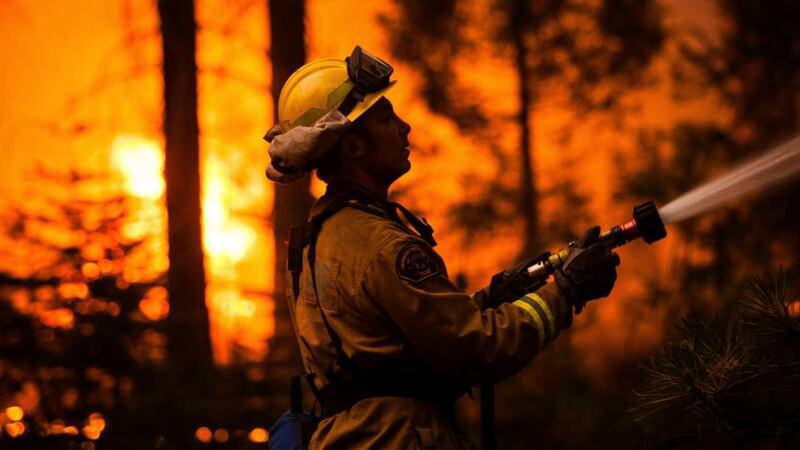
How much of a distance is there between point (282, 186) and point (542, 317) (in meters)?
7.18

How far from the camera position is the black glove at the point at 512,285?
3.80m

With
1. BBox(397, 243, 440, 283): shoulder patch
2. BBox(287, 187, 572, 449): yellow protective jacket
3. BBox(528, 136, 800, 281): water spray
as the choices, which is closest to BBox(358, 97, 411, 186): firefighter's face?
BBox(287, 187, 572, 449): yellow protective jacket

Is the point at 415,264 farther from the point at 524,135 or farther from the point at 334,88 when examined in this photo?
the point at 524,135

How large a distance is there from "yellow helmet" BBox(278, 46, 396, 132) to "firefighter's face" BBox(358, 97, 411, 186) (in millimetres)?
59

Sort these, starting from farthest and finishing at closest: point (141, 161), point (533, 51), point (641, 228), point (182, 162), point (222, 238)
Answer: point (533, 51), point (222, 238), point (182, 162), point (141, 161), point (641, 228)

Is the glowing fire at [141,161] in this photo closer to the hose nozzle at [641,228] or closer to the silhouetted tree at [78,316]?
the silhouetted tree at [78,316]

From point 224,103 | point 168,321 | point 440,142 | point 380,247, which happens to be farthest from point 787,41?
point 380,247

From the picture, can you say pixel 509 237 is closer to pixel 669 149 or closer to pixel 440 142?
pixel 440 142

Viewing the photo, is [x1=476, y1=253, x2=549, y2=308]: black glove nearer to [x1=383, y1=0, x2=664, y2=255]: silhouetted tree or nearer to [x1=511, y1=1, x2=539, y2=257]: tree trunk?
[x1=383, y1=0, x2=664, y2=255]: silhouetted tree

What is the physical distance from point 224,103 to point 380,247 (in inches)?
361

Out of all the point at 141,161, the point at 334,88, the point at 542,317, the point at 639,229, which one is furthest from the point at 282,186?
the point at 542,317

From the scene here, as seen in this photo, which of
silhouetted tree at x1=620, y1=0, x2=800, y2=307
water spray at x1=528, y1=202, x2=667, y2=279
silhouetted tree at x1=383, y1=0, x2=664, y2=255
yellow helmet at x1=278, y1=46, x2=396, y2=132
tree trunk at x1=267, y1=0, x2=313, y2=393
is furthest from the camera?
silhouetted tree at x1=383, y1=0, x2=664, y2=255

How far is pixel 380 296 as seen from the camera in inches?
135

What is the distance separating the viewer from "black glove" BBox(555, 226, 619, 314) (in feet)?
11.5
